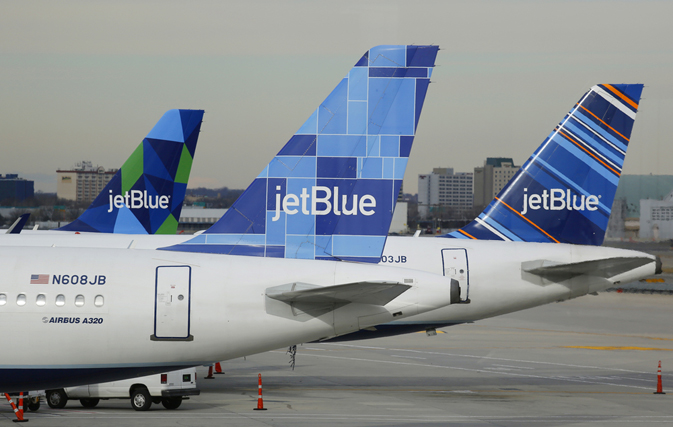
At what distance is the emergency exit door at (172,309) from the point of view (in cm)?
1555

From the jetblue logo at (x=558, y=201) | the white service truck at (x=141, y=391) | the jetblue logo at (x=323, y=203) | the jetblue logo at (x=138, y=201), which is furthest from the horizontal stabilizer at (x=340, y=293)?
the jetblue logo at (x=138, y=201)

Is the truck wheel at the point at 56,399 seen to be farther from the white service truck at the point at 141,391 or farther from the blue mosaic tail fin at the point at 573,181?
the blue mosaic tail fin at the point at 573,181

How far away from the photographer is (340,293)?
15219 millimetres

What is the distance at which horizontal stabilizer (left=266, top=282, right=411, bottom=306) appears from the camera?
1477 centimetres

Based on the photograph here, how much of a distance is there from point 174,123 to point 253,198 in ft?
70.3

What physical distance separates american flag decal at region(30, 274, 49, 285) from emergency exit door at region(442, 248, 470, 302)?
14.6 meters

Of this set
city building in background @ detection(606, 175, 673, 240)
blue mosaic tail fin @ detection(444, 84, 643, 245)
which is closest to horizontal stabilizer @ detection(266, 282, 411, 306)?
blue mosaic tail fin @ detection(444, 84, 643, 245)

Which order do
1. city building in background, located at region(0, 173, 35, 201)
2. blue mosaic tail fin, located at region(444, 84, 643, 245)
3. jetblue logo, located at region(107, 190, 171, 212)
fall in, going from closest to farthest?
blue mosaic tail fin, located at region(444, 84, 643, 245), jetblue logo, located at region(107, 190, 171, 212), city building in background, located at region(0, 173, 35, 201)

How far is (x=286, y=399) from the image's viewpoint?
26.9m

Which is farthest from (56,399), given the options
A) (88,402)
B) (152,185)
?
(152,185)

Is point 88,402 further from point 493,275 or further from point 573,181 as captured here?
point 573,181

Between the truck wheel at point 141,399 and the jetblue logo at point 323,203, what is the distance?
32.6 feet

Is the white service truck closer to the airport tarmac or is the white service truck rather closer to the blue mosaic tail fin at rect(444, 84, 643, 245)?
the airport tarmac

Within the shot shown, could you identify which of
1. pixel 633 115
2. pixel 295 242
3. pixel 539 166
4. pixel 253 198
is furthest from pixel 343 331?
pixel 633 115
